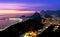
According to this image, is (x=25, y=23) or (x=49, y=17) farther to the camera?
(x=49, y=17)

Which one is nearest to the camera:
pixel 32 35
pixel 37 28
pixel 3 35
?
pixel 3 35

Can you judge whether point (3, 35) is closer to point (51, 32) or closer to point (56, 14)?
point (51, 32)

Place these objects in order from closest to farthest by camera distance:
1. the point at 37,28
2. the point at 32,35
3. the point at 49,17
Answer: the point at 32,35
the point at 37,28
the point at 49,17

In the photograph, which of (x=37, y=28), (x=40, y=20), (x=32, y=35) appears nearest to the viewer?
(x=32, y=35)

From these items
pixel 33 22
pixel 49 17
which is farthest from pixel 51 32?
pixel 49 17

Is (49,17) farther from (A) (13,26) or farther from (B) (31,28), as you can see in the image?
(A) (13,26)

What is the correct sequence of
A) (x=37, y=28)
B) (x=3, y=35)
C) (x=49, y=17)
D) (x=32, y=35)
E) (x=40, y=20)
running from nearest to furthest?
1. (x=3, y=35)
2. (x=32, y=35)
3. (x=37, y=28)
4. (x=40, y=20)
5. (x=49, y=17)

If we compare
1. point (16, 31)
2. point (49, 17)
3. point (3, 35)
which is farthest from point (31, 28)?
point (49, 17)

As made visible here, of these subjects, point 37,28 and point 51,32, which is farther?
point 37,28
